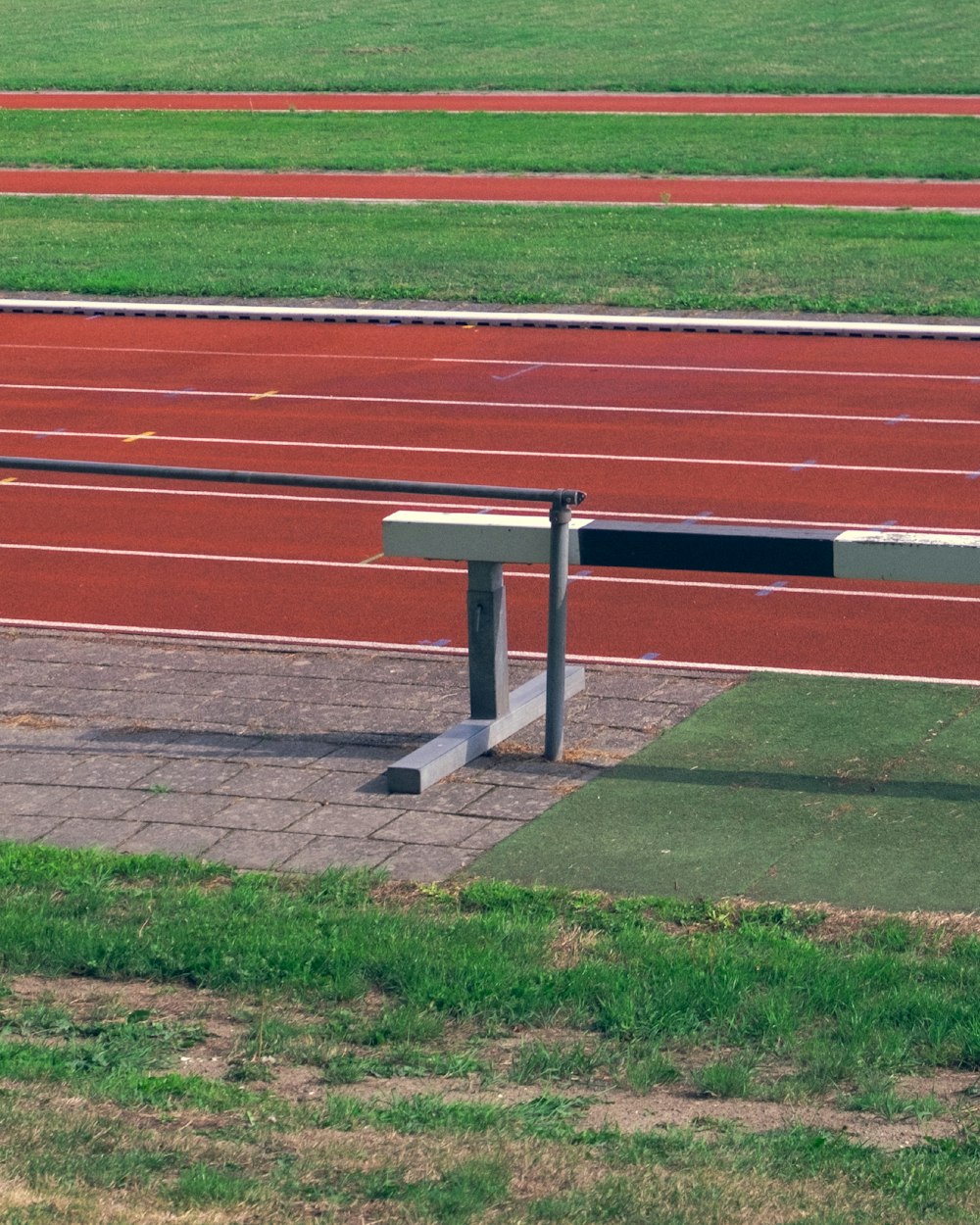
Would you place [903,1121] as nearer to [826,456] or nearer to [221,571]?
[221,571]

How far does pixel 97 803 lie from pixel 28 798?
0.31 m

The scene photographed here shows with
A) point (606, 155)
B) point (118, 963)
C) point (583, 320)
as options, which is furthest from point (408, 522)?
point (606, 155)

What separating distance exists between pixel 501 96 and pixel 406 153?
1045 cm

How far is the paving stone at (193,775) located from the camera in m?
8.88

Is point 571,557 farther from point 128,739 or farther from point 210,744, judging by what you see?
point 128,739

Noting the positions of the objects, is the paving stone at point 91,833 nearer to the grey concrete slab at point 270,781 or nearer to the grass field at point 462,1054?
Answer: the grass field at point 462,1054

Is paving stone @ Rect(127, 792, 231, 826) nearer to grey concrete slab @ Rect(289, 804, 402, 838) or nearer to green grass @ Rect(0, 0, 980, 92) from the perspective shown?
grey concrete slab @ Rect(289, 804, 402, 838)

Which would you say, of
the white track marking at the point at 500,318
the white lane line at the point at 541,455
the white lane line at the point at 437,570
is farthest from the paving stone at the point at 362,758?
the white track marking at the point at 500,318

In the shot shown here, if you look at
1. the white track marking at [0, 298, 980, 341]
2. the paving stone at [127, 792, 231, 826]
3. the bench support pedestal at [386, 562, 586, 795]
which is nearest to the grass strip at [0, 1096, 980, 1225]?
the paving stone at [127, 792, 231, 826]

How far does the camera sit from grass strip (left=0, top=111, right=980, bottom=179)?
33562 millimetres

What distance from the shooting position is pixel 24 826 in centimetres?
841

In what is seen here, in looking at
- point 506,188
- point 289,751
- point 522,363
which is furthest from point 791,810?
point 506,188

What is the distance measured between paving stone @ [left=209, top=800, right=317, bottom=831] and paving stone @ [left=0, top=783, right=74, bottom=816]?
29.6 inches

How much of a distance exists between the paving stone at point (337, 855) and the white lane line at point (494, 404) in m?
9.79
